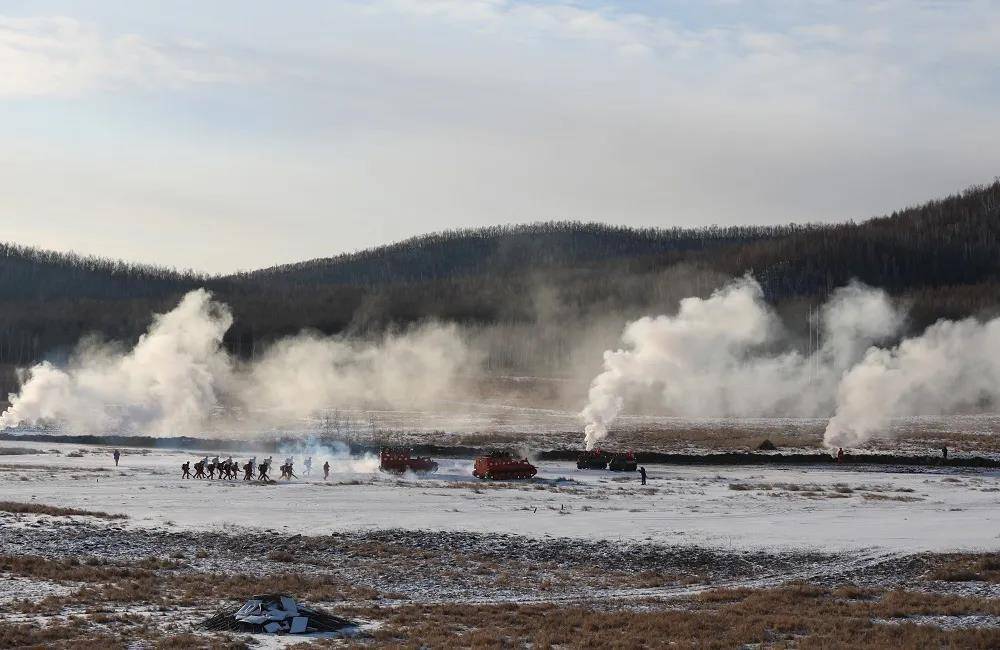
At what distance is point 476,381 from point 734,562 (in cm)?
15760

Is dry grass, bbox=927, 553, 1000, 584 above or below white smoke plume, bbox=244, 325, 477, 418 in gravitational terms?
below

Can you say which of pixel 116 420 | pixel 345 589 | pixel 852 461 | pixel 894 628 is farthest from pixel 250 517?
pixel 116 420

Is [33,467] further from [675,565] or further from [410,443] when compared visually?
[675,565]

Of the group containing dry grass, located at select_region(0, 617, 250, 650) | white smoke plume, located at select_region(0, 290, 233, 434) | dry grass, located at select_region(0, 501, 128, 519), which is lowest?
dry grass, located at select_region(0, 617, 250, 650)

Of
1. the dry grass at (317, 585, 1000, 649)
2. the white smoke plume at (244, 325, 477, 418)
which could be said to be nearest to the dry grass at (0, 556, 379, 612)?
the dry grass at (317, 585, 1000, 649)

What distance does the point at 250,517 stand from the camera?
41688mm

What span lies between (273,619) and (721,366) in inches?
6069

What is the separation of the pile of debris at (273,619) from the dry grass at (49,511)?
61.3ft

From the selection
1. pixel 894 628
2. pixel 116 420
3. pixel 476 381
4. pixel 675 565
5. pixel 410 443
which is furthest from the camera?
pixel 476 381

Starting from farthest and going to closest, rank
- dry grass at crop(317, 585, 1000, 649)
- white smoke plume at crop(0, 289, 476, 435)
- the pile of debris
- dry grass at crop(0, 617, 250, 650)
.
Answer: white smoke plume at crop(0, 289, 476, 435) < the pile of debris < dry grass at crop(317, 585, 1000, 649) < dry grass at crop(0, 617, 250, 650)

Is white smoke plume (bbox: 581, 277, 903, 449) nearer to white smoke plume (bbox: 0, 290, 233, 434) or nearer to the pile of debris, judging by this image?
white smoke plume (bbox: 0, 290, 233, 434)

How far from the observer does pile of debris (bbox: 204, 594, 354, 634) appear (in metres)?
22.9

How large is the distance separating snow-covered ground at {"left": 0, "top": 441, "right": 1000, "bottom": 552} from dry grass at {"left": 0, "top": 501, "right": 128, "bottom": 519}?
1130mm

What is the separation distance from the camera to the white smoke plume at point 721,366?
94938mm
